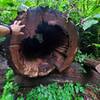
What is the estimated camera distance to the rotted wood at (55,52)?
12.5 ft

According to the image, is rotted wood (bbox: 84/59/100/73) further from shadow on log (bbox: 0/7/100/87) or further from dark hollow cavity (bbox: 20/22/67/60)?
dark hollow cavity (bbox: 20/22/67/60)

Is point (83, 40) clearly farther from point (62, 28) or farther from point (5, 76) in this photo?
point (5, 76)

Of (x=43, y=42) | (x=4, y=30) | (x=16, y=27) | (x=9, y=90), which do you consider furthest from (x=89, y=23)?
(x=9, y=90)

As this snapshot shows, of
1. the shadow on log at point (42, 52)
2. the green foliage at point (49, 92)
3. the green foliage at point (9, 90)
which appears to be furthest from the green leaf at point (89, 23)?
the green foliage at point (9, 90)

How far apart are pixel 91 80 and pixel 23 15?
49.7 inches

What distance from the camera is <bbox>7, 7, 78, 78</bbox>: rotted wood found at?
3816 millimetres

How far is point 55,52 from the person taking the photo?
13.2 ft

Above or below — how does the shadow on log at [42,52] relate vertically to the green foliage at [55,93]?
above

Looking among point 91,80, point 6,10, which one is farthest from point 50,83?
point 6,10

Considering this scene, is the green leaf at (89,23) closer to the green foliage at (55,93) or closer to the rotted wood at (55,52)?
the rotted wood at (55,52)

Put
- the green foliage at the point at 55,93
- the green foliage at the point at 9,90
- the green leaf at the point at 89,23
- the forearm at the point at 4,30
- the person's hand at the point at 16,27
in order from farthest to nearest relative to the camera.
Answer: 1. the green leaf at the point at 89,23
2. the green foliage at the point at 9,90
3. the green foliage at the point at 55,93
4. the person's hand at the point at 16,27
5. the forearm at the point at 4,30

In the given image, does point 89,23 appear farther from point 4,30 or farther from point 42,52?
point 4,30

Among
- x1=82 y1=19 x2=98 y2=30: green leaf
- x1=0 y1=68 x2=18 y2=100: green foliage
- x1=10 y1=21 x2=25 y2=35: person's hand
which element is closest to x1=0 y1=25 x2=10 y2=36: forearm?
x1=10 y1=21 x2=25 y2=35: person's hand

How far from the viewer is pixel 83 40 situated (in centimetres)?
464
